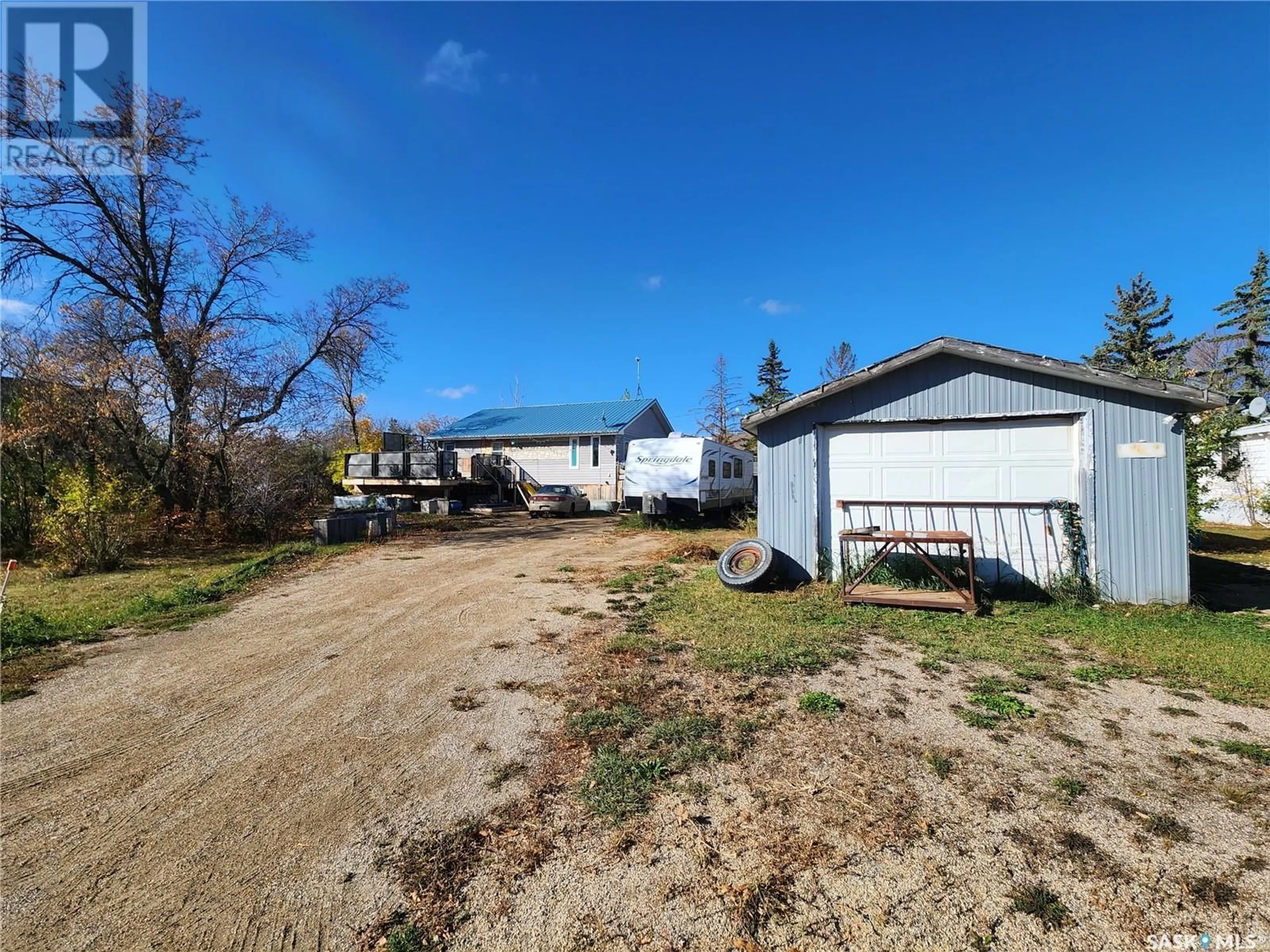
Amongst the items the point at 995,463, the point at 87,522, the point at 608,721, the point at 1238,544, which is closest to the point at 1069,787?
the point at 608,721

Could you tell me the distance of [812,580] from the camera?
7.86 m

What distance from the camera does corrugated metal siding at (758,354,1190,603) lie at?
6.39 metres

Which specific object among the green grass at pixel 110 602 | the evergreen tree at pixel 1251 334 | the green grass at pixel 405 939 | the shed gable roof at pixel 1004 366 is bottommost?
the green grass at pixel 405 939

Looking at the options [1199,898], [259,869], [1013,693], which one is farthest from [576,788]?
[1013,693]

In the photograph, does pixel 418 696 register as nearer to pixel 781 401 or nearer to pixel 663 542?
pixel 781 401

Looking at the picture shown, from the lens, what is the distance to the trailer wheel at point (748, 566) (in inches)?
300

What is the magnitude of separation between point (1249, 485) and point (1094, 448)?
50.6ft

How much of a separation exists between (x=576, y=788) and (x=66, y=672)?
5069mm

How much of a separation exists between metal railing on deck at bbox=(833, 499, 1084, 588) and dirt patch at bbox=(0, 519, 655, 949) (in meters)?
4.91

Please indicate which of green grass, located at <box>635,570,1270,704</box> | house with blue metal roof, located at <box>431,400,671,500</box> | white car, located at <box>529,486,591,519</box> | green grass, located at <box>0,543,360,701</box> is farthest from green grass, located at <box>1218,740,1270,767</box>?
house with blue metal roof, located at <box>431,400,671,500</box>

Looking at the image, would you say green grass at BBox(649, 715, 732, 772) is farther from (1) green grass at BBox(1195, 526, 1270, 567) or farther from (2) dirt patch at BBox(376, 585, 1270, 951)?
(1) green grass at BBox(1195, 526, 1270, 567)

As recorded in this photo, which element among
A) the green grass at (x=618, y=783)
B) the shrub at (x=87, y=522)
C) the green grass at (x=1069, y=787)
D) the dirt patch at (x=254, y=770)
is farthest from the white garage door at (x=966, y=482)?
the shrub at (x=87, y=522)

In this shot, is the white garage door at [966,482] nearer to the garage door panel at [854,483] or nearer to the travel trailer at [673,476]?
the garage door panel at [854,483]

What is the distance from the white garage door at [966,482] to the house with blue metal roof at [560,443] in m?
16.4
